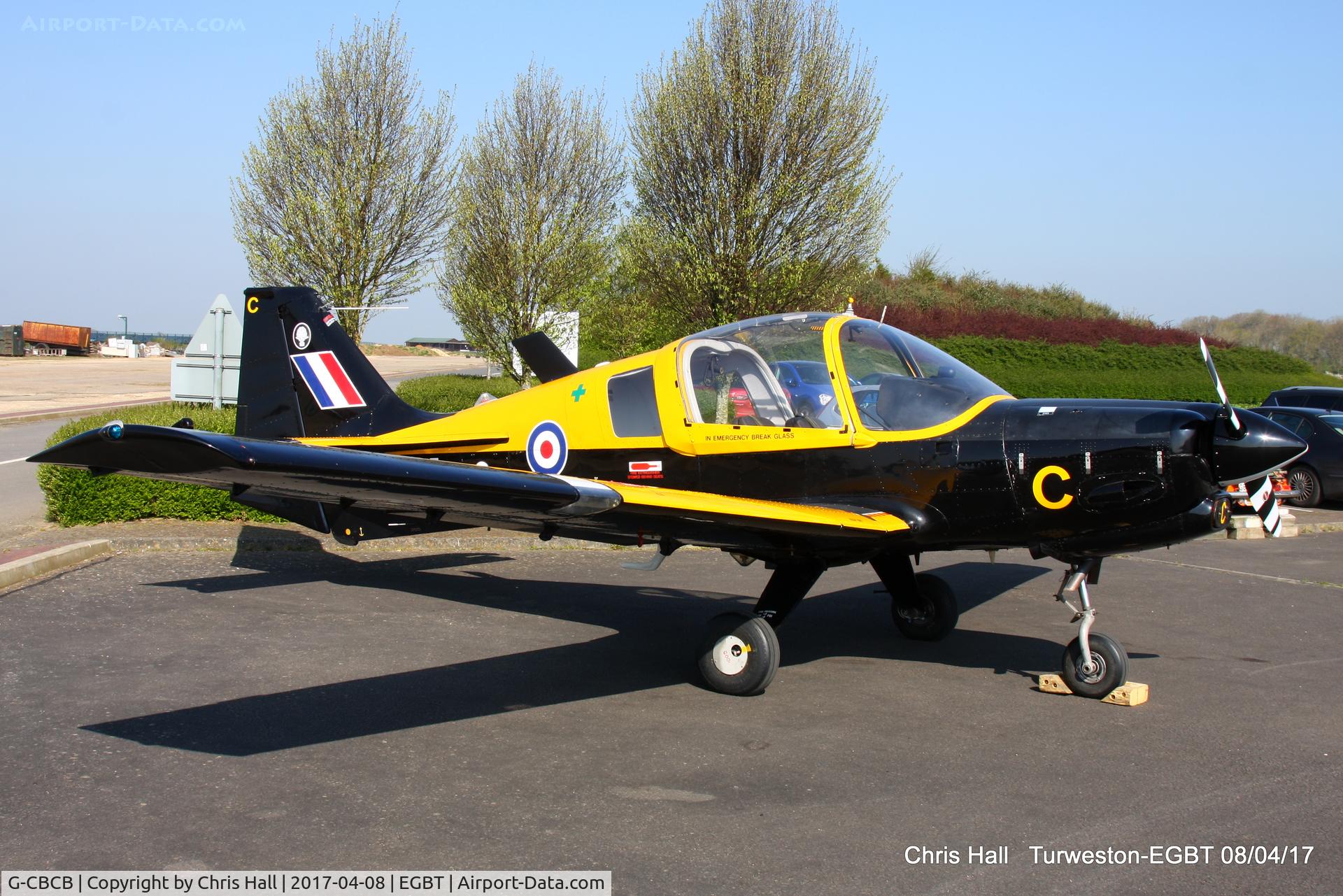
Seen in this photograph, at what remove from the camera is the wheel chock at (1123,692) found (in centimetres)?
607

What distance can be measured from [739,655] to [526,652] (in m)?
1.65

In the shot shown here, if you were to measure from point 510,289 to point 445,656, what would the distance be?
14.9 metres

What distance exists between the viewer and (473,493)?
474cm

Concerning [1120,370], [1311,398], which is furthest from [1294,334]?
[1311,398]

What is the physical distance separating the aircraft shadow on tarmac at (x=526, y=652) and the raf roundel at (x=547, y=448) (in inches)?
51.0

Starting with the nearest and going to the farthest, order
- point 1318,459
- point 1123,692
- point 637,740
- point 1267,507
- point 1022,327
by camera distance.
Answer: point 637,740
point 1123,692
point 1267,507
point 1318,459
point 1022,327

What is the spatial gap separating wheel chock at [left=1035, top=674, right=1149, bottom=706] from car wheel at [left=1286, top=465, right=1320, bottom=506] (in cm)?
1279

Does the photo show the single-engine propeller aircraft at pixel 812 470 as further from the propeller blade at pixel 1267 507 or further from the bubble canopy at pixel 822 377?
the propeller blade at pixel 1267 507

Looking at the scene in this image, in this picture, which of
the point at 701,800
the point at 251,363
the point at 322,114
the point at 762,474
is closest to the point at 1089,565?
the point at 762,474

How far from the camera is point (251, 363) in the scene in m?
9.16

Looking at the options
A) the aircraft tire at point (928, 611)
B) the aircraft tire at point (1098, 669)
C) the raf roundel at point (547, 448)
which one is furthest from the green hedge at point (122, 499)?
the aircraft tire at point (1098, 669)

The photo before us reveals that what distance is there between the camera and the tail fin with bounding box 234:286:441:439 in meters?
8.95

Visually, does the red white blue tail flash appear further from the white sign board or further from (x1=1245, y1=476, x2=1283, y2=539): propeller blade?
(x1=1245, y1=476, x2=1283, y2=539): propeller blade

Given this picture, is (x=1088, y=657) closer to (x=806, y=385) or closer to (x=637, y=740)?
(x=806, y=385)
